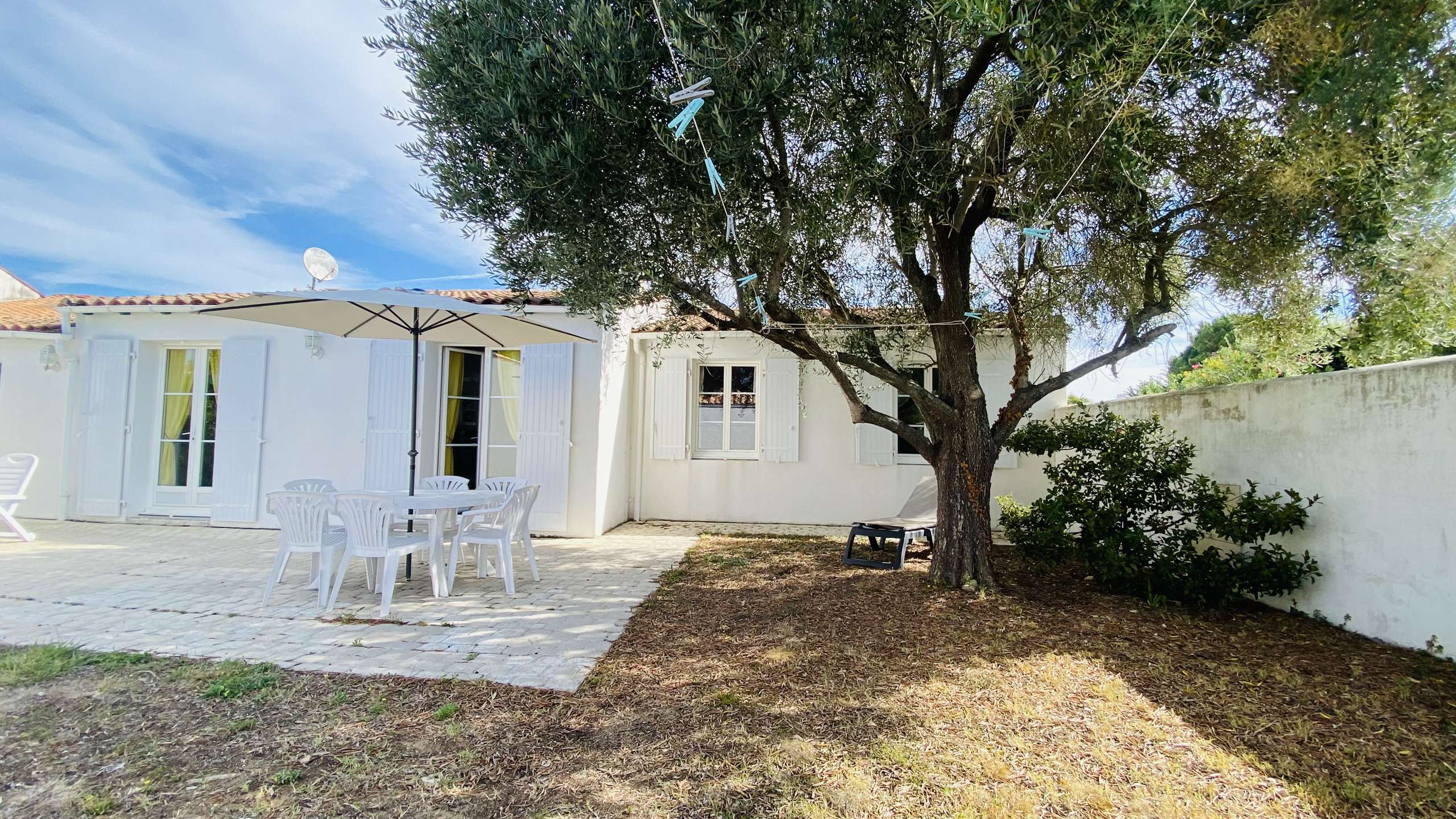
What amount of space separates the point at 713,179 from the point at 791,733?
2.79m

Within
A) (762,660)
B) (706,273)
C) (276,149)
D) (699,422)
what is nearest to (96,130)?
(276,149)

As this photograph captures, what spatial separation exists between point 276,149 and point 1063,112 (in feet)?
40.1

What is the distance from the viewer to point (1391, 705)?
2.83 metres

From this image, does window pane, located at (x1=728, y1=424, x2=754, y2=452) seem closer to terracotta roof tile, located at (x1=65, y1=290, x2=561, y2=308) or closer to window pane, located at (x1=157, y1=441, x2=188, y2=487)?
terracotta roof tile, located at (x1=65, y1=290, x2=561, y2=308)

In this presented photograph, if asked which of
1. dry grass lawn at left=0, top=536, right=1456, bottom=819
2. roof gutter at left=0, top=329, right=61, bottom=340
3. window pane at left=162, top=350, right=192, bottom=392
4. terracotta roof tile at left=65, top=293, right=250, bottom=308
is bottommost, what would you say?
dry grass lawn at left=0, top=536, right=1456, bottom=819

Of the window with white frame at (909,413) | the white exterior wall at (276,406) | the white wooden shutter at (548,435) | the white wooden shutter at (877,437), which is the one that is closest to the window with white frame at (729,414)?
the white exterior wall at (276,406)

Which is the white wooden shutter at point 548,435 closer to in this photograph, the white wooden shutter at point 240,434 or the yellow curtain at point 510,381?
the yellow curtain at point 510,381

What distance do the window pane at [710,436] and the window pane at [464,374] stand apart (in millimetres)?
2939

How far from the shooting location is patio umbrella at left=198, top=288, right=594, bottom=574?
4484mm

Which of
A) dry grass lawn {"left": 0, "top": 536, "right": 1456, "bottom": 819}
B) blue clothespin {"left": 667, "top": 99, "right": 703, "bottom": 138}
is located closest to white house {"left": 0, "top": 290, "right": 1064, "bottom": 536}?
blue clothespin {"left": 667, "top": 99, "right": 703, "bottom": 138}

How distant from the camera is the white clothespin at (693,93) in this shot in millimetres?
3145

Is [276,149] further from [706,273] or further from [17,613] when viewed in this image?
[706,273]

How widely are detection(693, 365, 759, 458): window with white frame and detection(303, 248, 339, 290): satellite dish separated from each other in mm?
4558

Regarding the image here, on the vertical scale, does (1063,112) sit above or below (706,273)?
above
